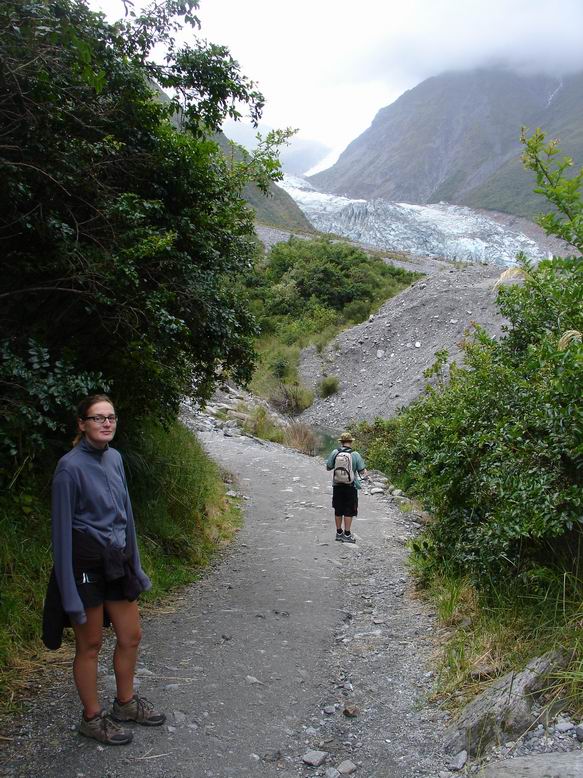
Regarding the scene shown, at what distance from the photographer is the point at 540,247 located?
245 ft

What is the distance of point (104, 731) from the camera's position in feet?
11.5

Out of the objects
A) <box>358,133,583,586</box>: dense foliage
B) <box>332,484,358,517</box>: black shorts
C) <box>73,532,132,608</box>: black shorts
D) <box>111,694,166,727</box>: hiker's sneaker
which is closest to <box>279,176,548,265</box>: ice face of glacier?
<box>332,484,358,517</box>: black shorts

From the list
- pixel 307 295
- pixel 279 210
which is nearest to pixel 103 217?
pixel 307 295

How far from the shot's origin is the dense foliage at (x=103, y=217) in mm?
4500

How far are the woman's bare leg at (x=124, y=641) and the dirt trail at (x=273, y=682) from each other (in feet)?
0.90

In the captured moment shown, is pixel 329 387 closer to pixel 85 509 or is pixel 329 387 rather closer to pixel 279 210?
pixel 85 509

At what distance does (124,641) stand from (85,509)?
0.81m

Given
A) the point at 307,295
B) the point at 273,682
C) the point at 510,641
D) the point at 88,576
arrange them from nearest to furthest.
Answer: the point at 88,576
the point at 510,641
the point at 273,682
the point at 307,295

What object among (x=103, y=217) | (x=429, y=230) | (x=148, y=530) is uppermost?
(x=429, y=230)

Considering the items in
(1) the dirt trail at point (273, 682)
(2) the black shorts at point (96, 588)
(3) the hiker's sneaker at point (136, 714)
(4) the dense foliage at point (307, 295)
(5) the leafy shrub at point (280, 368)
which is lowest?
(1) the dirt trail at point (273, 682)

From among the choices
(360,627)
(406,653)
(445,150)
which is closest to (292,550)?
(360,627)

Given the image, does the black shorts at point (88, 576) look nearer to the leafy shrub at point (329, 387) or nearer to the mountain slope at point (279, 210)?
the leafy shrub at point (329, 387)

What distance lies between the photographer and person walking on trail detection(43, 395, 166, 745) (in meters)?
3.30

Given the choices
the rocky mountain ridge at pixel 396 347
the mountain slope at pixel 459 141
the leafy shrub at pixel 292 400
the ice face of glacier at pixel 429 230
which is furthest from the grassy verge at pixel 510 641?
the mountain slope at pixel 459 141
